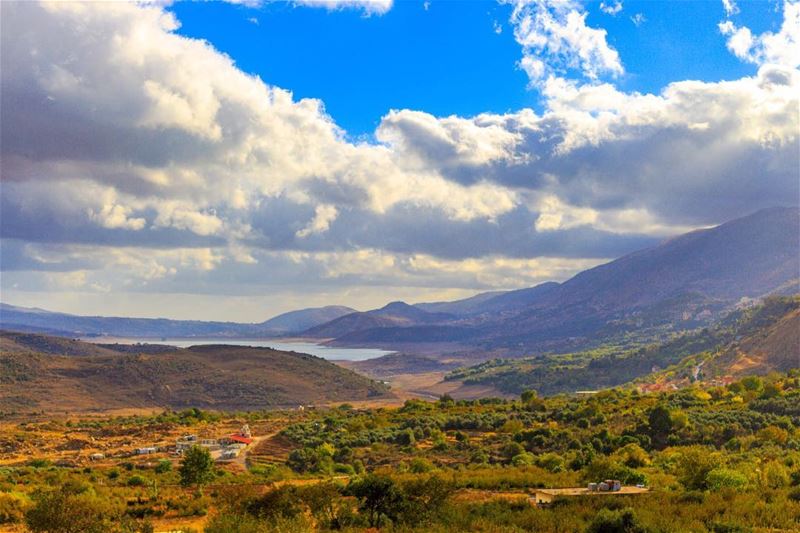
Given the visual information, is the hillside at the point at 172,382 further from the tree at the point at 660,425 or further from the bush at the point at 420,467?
the tree at the point at 660,425

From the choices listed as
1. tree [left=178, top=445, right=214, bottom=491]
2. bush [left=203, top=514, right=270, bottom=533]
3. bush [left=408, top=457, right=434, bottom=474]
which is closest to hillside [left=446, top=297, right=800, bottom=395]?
bush [left=408, top=457, right=434, bottom=474]

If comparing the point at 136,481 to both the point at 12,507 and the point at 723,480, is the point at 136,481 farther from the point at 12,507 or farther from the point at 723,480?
the point at 723,480

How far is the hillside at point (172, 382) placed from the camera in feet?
413

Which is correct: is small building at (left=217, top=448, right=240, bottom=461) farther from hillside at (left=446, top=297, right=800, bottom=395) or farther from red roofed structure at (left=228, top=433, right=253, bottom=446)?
hillside at (left=446, top=297, right=800, bottom=395)

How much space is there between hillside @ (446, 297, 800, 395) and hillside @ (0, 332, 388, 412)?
4100 cm

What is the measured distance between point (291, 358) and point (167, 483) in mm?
146341

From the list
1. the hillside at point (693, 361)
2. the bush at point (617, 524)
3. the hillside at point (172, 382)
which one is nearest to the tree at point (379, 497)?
the bush at point (617, 524)

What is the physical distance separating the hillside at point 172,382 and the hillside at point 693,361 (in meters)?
41.0

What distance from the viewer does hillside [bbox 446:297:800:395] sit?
A: 386 ft

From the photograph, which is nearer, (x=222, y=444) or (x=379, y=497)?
(x=379, y=497)

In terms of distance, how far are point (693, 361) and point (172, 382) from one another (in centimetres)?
11344

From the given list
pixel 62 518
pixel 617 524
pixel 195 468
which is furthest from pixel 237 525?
pixel 195 468

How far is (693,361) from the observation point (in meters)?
138

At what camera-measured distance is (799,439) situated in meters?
43.8
